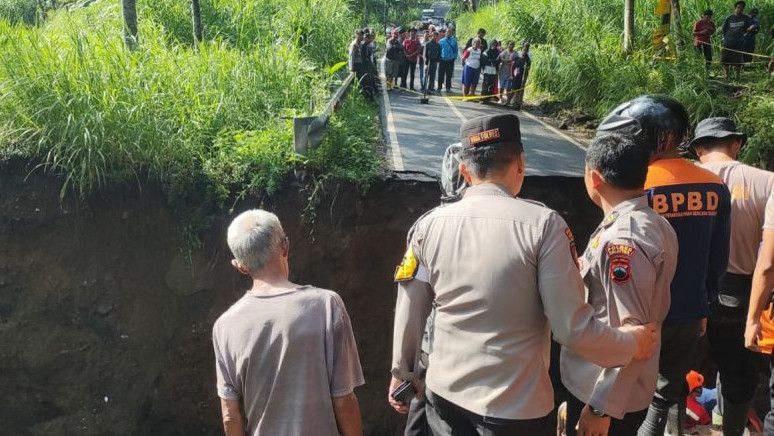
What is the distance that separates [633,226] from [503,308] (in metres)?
0.60

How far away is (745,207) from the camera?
339cm

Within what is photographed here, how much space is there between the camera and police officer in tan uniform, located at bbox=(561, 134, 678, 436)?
228 centimetres

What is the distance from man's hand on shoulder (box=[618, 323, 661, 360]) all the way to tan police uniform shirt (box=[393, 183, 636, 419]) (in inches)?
1.9

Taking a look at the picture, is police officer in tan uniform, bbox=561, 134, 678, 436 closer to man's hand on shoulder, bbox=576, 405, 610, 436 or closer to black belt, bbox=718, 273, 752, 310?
man's hand on shoulder, bbox=576, 405, 610, 436

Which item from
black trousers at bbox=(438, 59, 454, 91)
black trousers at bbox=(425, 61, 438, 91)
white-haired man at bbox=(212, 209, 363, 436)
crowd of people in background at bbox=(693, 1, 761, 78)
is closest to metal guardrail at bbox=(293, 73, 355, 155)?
white-haired man at bbox=(212, 209, 363, 436)

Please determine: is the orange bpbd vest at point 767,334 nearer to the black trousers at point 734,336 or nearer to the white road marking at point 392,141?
the black trousers at point 734,336

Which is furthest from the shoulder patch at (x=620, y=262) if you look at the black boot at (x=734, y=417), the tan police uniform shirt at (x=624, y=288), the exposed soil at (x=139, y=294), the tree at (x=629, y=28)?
the tree at (x=629, y=28)

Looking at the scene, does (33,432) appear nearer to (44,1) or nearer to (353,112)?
(353,112)

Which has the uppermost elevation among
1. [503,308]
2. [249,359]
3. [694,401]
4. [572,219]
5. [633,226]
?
[633,226]

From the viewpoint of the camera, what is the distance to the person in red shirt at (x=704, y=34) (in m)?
11.8

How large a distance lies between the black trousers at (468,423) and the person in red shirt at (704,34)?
1146 cm

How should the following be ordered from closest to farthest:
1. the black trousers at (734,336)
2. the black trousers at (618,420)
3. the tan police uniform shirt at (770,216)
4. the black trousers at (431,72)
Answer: the black trousers at (618,420) → the tan police uniform shirt at (770,216) → the black trousers at (734,336) → the black trousers at (431,72)

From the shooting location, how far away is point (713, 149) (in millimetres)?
3592

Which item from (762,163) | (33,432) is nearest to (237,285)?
(33,432)
